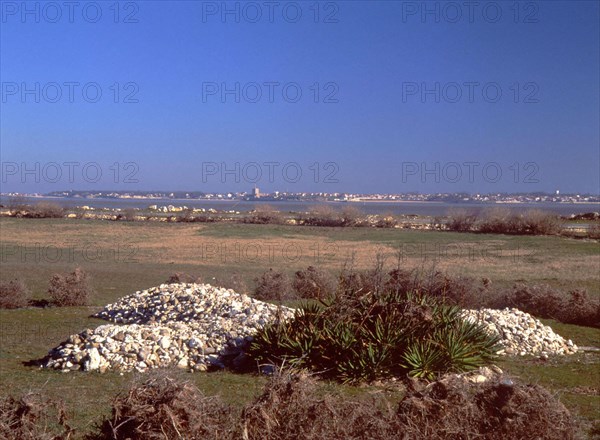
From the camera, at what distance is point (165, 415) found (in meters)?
4.80

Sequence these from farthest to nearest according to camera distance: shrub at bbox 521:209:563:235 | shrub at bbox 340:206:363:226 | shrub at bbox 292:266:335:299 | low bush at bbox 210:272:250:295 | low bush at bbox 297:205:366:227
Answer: low bush at bbox 297:205:366:227
shrub at bbox 340:206:363:226
shrub at bbox 521:209:563:235
low bush at bbox 210:272:250:295
shrub at bbox 292:266:335:299

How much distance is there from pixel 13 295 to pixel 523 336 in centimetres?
1263

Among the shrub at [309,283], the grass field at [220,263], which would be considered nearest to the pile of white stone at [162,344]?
the grass field at [220,263]

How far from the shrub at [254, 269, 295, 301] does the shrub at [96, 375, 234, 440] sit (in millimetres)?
15529

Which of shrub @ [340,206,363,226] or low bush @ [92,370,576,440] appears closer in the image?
low bush @ [92,370,576,440]

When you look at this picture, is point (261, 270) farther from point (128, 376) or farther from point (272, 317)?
point (128, 376)

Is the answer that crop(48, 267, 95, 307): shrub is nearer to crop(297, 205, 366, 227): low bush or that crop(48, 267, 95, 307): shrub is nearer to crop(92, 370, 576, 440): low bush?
crop(92, 370, 576, 440): low bush

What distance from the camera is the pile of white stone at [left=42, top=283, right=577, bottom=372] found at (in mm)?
11156

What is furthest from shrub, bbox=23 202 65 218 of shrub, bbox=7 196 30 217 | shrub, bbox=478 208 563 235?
shrub, bbox=478 208 563 235

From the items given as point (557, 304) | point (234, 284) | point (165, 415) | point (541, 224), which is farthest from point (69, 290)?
point (541, 224)

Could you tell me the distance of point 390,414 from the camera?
Result: 5109 mm

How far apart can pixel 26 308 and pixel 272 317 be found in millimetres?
8605

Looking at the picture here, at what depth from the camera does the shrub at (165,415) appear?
4.77 meters

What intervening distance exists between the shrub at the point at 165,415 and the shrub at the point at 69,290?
14.7 metres
